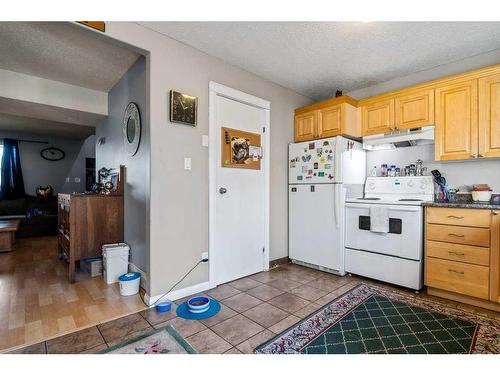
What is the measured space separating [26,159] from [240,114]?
20.3 ft

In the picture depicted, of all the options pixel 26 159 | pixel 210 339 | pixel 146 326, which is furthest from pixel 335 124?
pixel 26 159

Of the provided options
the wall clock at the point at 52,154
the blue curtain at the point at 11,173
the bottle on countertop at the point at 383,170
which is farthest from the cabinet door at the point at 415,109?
the blue curtain at the point at 11,173

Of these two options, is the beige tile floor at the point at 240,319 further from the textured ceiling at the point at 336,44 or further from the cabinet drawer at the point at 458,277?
the textured ceiling at the point at 336,44

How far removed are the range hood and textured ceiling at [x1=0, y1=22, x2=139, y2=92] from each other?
9.21ft

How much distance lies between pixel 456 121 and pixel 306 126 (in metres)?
1.56

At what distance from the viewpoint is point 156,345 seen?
5.14ft

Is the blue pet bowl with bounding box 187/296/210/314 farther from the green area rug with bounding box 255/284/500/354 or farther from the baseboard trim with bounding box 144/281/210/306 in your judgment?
the green area rug with bounding box 255/284/500/354

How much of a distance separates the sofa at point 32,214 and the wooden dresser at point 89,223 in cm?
301

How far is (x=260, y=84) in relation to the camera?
3.05 m

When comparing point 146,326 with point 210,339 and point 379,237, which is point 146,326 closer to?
point 210,339

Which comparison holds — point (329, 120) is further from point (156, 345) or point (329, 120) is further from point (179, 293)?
point (156, 345)

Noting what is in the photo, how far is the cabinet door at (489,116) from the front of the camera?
224 cm

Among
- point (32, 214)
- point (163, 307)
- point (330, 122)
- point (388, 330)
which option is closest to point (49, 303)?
point (163, 307)

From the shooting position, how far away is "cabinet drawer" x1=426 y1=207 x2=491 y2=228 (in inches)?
81.4
